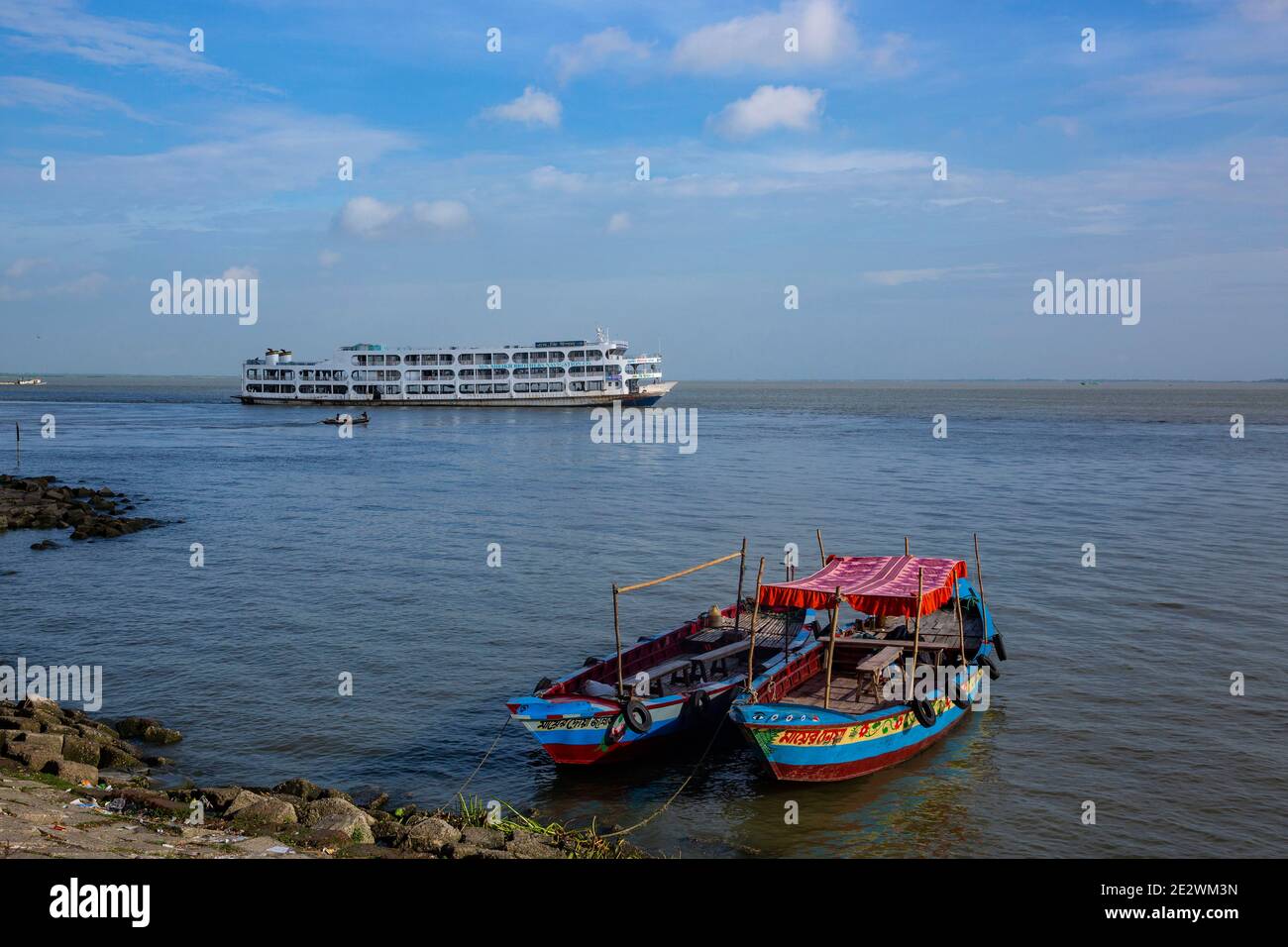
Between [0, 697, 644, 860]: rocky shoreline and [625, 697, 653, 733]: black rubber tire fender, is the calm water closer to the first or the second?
[625, 697, 653, 733]: black rubber tire fender

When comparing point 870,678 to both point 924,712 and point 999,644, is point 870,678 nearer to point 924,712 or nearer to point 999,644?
point 924,712

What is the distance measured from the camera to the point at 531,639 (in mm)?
23469

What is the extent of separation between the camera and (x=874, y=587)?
18953 millimetres

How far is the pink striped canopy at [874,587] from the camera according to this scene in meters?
18.3

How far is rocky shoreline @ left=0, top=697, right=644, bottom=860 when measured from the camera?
1095 centimetres

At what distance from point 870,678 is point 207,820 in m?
11.1

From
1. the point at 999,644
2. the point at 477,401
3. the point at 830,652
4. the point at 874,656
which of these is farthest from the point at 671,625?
the point at 477,401

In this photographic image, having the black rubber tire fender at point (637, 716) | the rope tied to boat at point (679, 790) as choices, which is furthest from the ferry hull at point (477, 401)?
the black rubber tire fender at point (637, 716)

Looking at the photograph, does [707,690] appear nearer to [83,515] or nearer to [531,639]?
[531,639]

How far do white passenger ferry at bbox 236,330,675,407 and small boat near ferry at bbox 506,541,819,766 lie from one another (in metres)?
99.2

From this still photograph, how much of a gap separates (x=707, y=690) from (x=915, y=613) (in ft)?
13.3

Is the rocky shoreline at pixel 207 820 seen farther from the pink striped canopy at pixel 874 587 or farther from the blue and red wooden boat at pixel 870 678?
the pink striped canopy at pixel 874 587

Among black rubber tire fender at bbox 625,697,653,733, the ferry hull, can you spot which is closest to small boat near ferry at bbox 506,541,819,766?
black rubber tire fender at bbox 625,697,653,733
